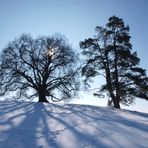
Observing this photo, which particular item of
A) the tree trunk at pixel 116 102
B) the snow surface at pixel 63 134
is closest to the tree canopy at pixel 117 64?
the tree trunk at pixel 116 102

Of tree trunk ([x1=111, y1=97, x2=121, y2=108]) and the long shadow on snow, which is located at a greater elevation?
tree trunk ([x1=111, y1=97, x2=121, y2=108])

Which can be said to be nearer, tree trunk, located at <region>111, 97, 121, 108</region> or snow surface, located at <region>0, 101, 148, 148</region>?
snow surface, located at <region>0, 101, 148, 148</region>

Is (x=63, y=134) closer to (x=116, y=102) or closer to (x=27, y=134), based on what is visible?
(x=27, y=134)

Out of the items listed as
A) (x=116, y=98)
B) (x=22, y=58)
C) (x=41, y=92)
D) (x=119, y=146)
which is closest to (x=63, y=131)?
(x=119, y=146)

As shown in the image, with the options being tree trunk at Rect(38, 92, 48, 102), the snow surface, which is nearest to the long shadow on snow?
the snow surface

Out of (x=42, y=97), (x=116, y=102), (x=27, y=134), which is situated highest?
(x=42, y=97)

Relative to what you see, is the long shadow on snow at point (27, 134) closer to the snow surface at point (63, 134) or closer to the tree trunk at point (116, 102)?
the snow surface at point (63, 134)

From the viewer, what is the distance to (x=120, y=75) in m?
26.7

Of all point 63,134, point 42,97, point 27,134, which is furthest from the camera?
point 42,97

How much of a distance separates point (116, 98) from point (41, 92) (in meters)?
9.70

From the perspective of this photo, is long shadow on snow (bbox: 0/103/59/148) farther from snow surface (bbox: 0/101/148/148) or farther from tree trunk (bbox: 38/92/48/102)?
tree trunk (bbox: 38/92/48/102)

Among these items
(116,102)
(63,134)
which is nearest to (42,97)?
(116,102)

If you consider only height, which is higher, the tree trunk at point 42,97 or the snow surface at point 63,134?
the tree trunk at point 42,97

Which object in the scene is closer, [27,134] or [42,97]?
[27,134]
